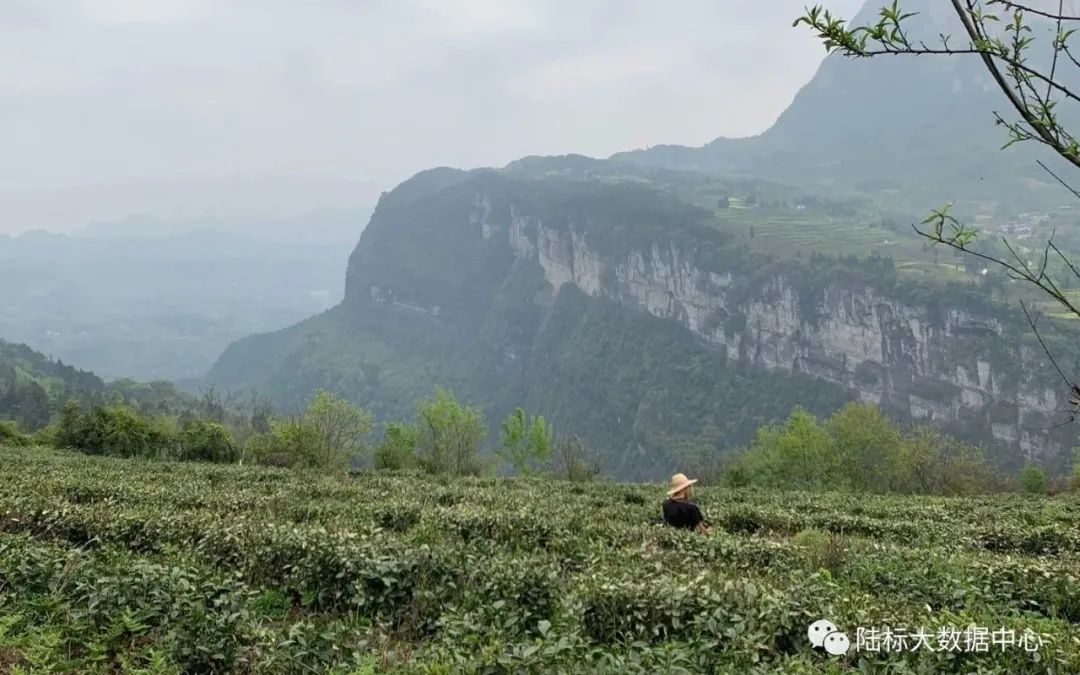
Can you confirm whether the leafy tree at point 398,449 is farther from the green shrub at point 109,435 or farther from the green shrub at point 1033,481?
the green shrub at point 1033,481

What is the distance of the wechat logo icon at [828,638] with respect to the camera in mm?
5418

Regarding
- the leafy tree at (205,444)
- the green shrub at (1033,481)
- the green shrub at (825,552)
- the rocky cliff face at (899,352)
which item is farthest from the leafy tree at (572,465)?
the rocky cliff face at (899,352)

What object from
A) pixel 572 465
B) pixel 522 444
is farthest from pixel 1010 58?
pixel 522 444

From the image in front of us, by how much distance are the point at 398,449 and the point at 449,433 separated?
Result: 18.7 ft

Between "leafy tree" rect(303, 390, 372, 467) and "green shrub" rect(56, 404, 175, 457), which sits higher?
"green shrub" rect(56, 404, 175, 457)

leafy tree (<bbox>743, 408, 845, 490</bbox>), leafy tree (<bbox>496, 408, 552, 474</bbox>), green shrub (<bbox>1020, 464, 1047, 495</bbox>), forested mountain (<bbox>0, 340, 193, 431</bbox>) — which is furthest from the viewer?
forested mountain (<bbox>0, 340, 193, 431</bbox>)

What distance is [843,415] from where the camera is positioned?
57.0 m

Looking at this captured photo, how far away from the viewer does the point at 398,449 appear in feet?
168

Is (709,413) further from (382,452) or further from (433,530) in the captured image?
(433,530)

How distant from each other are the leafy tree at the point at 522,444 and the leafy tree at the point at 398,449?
797 cm

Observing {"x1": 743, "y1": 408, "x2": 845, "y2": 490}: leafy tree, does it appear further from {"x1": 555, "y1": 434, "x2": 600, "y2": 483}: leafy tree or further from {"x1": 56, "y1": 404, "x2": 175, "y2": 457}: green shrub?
{"x1": 56, "y1": 404, "x2": 175, "y2": 457}: green shrub

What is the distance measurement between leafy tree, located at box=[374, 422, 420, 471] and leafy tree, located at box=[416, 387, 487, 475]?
1197 mm

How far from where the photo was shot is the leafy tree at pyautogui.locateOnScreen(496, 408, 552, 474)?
189ft

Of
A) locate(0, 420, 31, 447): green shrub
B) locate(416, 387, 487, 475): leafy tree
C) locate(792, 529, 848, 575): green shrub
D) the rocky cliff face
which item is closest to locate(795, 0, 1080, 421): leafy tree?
locate(792, 529, 848, 575): green shrub
